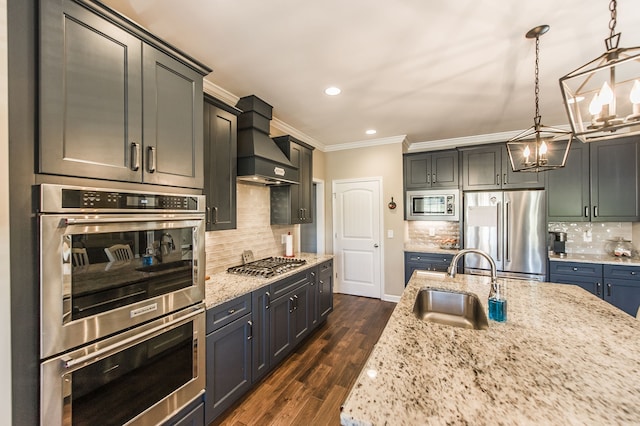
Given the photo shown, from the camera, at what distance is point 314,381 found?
2.35m

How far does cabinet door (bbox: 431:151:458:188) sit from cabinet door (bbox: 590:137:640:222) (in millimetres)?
1640

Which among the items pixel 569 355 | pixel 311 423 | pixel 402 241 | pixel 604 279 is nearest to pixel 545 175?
pixel 604 279

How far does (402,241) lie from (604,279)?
2421 mm

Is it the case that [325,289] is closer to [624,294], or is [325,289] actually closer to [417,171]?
[417,171]

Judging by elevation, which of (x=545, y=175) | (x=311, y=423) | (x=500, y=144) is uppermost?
(x=500, y=144)

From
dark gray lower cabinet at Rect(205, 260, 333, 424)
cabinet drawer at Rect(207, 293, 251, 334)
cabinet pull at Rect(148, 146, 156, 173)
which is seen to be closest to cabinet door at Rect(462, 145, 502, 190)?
dark gray lower cabinet at Rect(205, 260, 333, 424)

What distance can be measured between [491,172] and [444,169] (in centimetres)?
64

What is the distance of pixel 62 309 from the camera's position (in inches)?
41.4

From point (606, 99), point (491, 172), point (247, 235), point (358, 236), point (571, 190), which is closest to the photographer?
point (606, 99)

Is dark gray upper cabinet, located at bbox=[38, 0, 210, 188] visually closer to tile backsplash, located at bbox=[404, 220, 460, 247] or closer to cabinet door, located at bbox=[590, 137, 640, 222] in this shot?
tile backsplash, located at bbox=[404, 220, 460, 247]

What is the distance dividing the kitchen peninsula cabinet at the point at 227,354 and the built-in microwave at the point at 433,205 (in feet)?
10.5

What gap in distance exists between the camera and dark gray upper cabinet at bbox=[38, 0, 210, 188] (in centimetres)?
106

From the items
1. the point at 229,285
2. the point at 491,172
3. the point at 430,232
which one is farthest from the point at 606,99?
the point at 430,232

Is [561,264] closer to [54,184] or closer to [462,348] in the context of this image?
[462,348]
